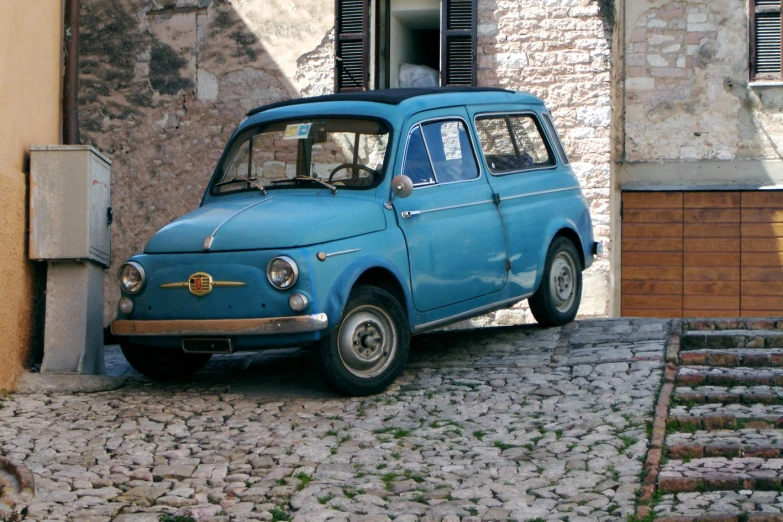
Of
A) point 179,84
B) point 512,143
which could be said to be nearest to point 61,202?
point 512,143

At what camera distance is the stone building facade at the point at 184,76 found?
16.5m

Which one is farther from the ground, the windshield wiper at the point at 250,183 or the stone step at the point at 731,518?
the windshield wiper at the point at 250,183

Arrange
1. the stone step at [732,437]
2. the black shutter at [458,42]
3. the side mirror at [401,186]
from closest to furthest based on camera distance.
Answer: the stone step at [732,437]
the side mirror at [401,186]
the black shutter at [458,42]

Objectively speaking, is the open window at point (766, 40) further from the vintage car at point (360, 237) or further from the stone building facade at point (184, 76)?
the vintage car at point (360, 237)

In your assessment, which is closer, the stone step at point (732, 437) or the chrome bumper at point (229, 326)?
the stone step at point (732, 437)

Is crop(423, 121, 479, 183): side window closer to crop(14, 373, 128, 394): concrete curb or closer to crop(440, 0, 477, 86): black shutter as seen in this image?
crop(14, 373, 128, 394): concrete curb

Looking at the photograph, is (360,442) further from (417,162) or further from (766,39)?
(766,39)

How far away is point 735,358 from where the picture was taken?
8.77 meters

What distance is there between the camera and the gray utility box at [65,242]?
8.97 metres

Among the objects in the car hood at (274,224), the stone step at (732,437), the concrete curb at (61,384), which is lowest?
the stone step at (732,437)

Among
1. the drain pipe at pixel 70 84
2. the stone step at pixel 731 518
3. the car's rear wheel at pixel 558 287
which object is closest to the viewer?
the stone step at pixel 731 518

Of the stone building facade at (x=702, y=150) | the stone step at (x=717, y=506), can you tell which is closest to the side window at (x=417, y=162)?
the stone step at (x=717, y=506)

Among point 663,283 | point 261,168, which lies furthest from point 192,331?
point 663,283

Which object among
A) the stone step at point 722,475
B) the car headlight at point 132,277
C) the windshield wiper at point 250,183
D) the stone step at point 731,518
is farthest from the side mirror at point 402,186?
the stone step at point 731,518
